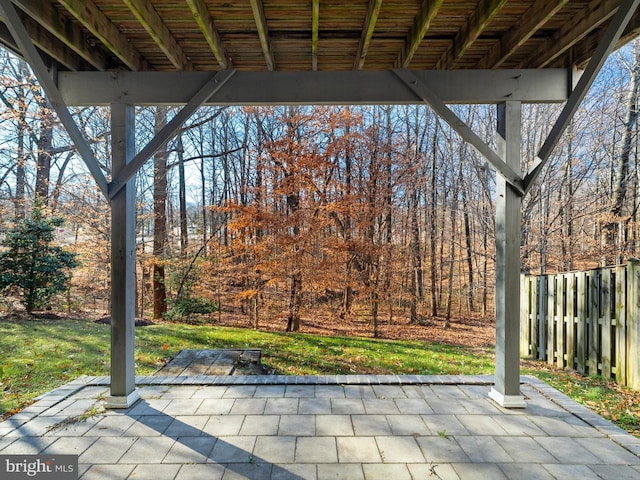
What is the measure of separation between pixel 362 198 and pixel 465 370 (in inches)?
156

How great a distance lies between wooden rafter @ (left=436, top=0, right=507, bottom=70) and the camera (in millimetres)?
2326

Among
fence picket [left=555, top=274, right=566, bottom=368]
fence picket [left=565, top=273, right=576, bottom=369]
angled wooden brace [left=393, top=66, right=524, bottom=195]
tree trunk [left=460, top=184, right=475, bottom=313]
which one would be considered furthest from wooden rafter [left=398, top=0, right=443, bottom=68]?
tree trunk [left=460, top=184, right=475, bottom=313]

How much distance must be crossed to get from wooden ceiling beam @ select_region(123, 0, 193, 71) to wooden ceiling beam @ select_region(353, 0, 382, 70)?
1320 mm

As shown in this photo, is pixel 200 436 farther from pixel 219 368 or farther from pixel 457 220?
pixel 457 220

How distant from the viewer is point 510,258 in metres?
3.02

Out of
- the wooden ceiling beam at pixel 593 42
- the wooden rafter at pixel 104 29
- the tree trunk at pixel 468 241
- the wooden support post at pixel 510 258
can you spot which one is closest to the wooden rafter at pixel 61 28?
the wooden rafter at pixel 104 29

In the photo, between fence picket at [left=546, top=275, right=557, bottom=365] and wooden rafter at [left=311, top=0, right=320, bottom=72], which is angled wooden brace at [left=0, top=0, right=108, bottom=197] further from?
fence picket at [left=546, top=275, right=557, bottom=365]

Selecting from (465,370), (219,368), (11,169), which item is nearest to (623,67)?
(465,370)

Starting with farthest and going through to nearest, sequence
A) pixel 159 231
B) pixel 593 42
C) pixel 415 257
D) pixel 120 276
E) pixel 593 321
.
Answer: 1. pixel 415 257
2. pixel 159 231
3. pixel 593 321
4. pixel 120 276
5. pixel 593 42

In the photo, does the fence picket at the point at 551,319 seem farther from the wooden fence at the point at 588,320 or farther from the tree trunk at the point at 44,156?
the tree trunk at the point at 44,156

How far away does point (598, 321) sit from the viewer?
420 centimetres

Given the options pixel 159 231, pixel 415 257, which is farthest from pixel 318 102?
pixel 159 231

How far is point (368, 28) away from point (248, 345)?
513 cm

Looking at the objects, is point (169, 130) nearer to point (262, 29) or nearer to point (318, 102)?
point (262, 29)
